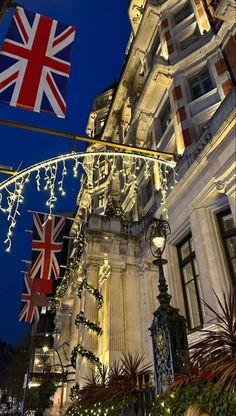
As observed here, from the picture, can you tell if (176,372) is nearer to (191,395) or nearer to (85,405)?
(191,395)

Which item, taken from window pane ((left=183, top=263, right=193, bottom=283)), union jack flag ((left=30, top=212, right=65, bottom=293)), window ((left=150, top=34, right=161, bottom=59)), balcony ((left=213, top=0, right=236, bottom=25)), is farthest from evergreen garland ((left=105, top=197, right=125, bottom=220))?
window ((left=150, top=34, right=161, bottom=59))

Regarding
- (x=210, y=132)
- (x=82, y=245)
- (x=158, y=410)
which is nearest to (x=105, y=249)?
(x=82, y=245)

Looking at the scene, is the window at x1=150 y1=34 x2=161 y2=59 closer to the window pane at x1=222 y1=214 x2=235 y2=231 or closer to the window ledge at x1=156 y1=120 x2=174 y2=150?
the window ledge at x1=156 y1=120 x2=174 y2=150

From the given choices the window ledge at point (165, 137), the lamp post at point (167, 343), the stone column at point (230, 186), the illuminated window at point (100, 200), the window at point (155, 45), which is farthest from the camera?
the illuminated window at point (100, 200)

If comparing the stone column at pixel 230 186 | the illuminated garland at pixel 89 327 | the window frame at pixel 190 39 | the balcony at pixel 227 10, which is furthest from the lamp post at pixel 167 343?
the window frame at pixel 190 39

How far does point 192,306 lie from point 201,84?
12.0 m

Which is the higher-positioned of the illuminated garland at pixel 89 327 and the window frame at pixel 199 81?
the window frame at pixel 199 81

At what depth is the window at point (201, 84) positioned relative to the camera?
1748 centimetres

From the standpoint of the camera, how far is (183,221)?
525 inches

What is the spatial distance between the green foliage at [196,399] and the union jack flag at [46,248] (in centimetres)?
1136

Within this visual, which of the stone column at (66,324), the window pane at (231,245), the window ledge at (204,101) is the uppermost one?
the window ledge at (204,101)

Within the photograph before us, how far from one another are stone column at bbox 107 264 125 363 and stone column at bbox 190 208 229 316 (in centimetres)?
629

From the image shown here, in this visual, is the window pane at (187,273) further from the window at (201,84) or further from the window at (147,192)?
the window at (201,84)

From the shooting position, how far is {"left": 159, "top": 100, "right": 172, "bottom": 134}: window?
66.9 ft
